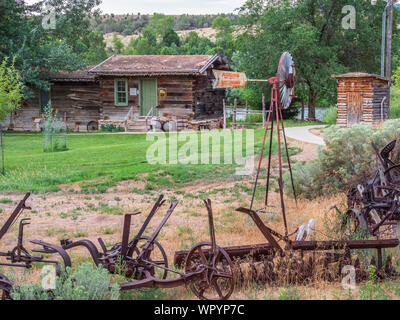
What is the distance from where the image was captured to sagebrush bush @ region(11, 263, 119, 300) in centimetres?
449

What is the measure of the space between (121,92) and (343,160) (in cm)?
1927

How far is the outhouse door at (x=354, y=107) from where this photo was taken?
76.1ft

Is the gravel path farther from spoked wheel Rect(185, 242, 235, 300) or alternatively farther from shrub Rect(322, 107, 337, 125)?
spoked wheel Rect(185, 242, 235, 300)

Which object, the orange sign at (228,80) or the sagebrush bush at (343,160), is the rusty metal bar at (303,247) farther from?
the sagebrush bush at (343,160)

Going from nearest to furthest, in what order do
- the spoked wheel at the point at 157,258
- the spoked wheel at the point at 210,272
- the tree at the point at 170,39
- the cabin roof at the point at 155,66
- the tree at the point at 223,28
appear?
the spoked wheel at the point at 210,272
the spoked wheel at the point at 157,258
the cabin roof at the point at 155,66
the tree at the point at 223,28
the tree at the point at 170,39

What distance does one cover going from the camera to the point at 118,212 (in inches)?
419

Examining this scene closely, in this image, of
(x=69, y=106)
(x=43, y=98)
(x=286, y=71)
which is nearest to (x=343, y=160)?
(x=286, y=71)

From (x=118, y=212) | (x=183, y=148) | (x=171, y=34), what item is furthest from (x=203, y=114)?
(x=171, y=34)

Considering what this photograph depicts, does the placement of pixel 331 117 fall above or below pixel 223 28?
below

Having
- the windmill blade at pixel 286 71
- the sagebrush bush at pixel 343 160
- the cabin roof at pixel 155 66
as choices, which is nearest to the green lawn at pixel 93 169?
the sagebrush bush at pixel 343 160

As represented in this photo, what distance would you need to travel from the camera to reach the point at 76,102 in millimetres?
29234

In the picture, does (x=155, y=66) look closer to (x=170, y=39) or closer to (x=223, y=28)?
(x=170, y=39)

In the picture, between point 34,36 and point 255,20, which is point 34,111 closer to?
point 34,36

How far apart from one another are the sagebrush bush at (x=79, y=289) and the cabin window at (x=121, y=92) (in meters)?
23.7
